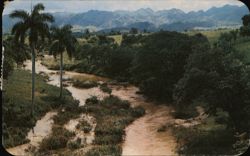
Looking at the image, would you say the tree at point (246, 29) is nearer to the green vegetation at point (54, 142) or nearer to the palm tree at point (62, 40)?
the palm tree at point (62, 40)

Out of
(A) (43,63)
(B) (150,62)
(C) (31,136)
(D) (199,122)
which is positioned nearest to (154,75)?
(B) (150,62)

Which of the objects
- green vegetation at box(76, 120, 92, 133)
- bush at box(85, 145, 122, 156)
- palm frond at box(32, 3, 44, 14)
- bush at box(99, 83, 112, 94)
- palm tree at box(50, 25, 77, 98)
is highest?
palm frond at box(32, 3, 44, 14)

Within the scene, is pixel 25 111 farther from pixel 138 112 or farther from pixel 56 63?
pixel 56 63

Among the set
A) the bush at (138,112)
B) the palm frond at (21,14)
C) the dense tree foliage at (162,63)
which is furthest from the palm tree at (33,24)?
the dense tree foliage at (162,63)

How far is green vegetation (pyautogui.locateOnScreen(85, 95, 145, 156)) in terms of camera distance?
1031 inches

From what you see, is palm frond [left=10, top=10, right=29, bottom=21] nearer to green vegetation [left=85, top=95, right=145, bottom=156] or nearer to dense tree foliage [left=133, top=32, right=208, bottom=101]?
green vegetation [left=85, top=95, right=145, bottom=156]

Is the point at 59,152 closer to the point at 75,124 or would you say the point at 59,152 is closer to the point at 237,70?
the point at 75,124

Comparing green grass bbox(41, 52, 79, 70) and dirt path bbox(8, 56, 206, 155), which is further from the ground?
dirt path bbox(8, 56, 206, 155)

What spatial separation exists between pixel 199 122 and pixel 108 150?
10.2m

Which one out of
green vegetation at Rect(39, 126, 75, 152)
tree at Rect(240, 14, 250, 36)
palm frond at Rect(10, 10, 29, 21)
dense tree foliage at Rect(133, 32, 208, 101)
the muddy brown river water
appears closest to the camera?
the muddy brown river water

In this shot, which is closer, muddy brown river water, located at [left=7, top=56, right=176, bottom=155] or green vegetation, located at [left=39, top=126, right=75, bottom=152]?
muddy brown river water, located at [left=7, top=56, right=176, bottom=155]

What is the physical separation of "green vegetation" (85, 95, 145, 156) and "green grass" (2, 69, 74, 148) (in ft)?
12.1

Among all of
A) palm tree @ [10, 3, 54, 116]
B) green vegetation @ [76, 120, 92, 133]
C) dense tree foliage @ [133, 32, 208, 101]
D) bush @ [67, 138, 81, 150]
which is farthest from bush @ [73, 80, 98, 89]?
bush @ [67, 138, 81, 150]

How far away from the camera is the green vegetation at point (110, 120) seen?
26.2 meters
